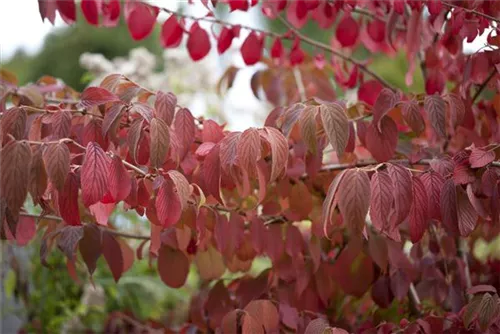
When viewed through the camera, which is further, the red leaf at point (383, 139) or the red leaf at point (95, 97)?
the red leaf at point (383, 139)

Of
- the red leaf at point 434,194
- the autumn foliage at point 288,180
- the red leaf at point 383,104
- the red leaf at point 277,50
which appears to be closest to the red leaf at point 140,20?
the autumn foliage at point 288,180

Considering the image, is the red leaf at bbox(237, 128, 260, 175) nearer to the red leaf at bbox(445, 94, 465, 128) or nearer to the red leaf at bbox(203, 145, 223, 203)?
A: the red leaf at bbox(203, 145, 223, 203)

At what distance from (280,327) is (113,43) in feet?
36.8

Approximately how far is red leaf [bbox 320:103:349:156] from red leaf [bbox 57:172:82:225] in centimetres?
37

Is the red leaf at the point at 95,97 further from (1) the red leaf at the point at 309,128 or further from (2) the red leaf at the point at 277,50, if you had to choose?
(2) the red leaf at the point at 277,50

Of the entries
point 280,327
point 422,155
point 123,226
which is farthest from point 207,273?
point 123,226

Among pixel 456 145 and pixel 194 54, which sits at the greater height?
pixel 194 54

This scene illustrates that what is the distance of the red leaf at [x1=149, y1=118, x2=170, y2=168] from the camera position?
1124 mm

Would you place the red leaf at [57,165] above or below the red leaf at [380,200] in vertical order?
above

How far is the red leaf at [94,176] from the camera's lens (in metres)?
1.02

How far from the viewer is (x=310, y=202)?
4.89ft

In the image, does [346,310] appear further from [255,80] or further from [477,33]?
[477,33]

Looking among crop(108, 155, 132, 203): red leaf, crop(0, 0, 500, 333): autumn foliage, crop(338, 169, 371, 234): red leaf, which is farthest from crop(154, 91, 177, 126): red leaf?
crop(338, 169, 371, 234): red leaf

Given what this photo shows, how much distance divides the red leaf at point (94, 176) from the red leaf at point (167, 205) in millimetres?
100
